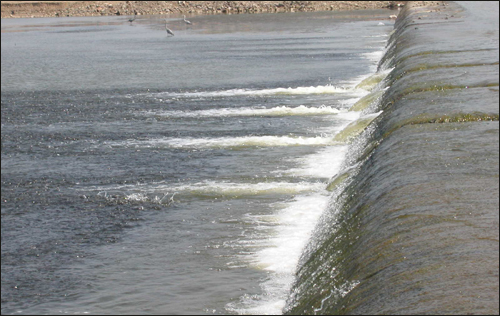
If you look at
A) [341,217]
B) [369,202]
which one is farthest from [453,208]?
[341,217]

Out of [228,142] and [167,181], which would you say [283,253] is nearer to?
[167,181]

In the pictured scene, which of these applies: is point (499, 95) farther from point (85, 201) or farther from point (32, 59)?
point (32, 59)

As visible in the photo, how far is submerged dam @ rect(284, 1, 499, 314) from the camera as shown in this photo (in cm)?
745

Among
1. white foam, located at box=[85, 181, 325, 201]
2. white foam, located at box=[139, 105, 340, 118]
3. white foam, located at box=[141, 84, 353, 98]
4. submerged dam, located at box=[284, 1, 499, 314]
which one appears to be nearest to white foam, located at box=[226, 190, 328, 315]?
submerged dam, located at box=[284, 1, 499, 314]

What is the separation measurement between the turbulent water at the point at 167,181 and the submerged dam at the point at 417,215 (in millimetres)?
1201

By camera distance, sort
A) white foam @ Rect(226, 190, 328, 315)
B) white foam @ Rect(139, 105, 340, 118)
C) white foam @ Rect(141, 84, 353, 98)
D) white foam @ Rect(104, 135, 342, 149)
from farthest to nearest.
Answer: white foam @ Rect(141, 84, 353, 98) < white foam @ Rect(139, 105, 340, 118) < white foam @ Rect(104, 135, 342, 149) < white foam @ Rect(226, 190, 328, 315)

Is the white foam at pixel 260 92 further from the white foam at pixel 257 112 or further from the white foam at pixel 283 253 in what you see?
the white foam at pixel 283 253

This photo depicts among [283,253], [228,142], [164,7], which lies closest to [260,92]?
[228,142]

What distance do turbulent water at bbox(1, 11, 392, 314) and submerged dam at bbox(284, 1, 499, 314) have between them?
120 centimetres

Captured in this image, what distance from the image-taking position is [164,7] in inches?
4631

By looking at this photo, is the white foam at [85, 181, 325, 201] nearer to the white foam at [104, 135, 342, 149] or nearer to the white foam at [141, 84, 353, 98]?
the white foam at [104, 135, 342, 149]

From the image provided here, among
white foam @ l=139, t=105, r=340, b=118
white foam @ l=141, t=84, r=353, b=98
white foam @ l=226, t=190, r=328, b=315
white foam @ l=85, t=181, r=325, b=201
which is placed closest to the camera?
white foam @ l=226, t=190, r=328, b=315

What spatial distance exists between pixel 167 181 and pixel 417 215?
8.65 m

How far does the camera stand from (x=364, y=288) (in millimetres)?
7840
